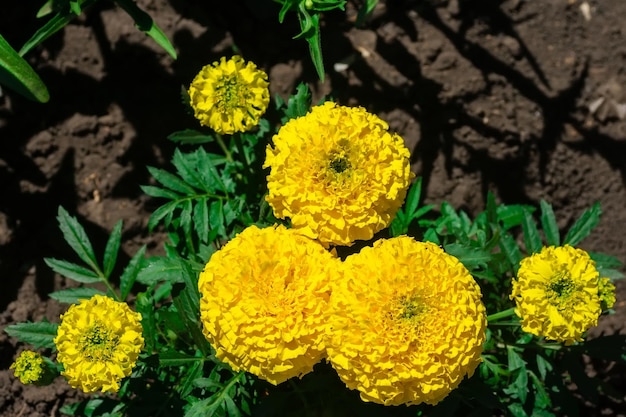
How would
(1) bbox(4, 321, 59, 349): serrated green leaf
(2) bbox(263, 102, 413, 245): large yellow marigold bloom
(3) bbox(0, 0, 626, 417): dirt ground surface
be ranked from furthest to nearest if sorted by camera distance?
1. (3) bbox(0, 0, 626, 417): dirt ground surface
2. (1) bbox(4, 321, 59, 349): serrated green leaf
3. (2) bbox(263, 102, 413, 245): large yellow marigold bloom

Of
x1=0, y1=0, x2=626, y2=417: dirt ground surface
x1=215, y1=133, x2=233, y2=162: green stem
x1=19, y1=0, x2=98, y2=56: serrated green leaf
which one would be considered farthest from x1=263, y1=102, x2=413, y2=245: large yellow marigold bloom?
x1=0, y1=0, x2=626, y2=417: dirt ground surface

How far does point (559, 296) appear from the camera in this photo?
2318 millimetres

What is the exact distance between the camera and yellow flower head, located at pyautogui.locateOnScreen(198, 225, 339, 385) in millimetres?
2107

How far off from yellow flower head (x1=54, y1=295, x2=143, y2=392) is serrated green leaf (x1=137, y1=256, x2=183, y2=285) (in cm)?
46

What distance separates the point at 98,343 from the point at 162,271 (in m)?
0.53

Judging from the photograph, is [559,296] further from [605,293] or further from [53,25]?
[53,25]

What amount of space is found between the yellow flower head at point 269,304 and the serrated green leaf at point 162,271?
579 millimetres

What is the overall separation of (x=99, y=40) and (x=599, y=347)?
2.85 metres

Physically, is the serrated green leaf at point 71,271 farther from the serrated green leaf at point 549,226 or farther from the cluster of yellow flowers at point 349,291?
the serrated green leaf at point 549,226

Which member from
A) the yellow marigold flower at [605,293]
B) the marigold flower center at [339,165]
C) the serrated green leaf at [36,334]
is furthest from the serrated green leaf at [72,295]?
the yellow marigold flower at [605,293]

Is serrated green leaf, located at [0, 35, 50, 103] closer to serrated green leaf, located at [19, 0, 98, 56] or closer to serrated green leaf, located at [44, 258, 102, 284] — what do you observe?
serrated green leaf, located at [19, 0, 98, 56]

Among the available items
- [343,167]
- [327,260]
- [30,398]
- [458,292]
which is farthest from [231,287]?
[30,398]

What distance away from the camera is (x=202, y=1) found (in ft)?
12.7

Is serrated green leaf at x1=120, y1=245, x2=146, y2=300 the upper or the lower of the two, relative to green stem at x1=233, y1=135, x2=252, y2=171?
lower
